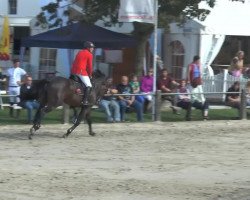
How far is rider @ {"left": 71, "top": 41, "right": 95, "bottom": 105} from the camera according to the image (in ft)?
44.5

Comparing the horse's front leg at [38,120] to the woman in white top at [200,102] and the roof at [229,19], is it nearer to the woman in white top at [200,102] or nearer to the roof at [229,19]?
the woman in white top at [200,102]

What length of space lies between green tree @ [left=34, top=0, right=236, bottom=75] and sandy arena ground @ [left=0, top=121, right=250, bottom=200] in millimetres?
4694

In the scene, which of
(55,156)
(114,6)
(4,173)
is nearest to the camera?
(4,173)

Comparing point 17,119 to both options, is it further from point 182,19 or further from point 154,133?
point 182,19

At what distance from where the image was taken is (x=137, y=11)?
Answer: 52.6ft

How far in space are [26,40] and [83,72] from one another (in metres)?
8.76

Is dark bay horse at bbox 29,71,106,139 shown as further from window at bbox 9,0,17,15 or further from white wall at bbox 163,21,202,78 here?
window at bbox 9,0,17,15

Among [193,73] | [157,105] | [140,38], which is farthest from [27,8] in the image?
[157,105]

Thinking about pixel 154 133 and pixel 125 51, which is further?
pixel 125 51

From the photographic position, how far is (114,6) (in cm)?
1925

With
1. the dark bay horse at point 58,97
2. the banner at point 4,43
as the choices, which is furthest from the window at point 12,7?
the dark bay horse at point 58,97

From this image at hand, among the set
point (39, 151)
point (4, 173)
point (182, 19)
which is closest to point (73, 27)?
point (182, 19)

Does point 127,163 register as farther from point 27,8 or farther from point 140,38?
point 27,8

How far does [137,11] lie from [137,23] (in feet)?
13.3
